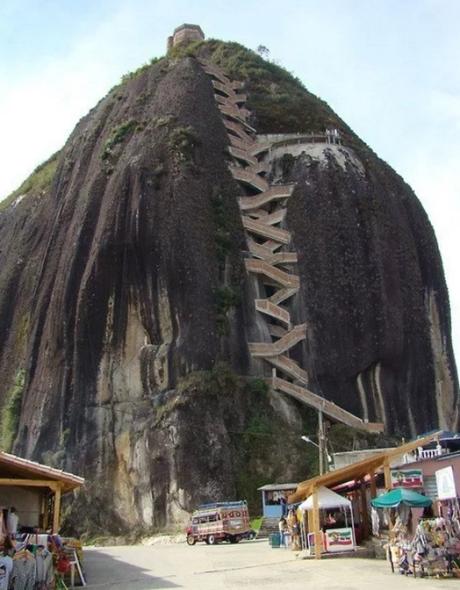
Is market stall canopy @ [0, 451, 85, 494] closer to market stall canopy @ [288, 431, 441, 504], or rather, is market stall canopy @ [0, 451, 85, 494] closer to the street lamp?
market stall canopy @ [288, 431, 441, 504]

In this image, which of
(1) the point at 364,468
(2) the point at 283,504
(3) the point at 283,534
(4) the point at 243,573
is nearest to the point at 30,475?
(4) the point at 243,573

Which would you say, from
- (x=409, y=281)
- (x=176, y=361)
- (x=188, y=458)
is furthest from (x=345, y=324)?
(x=188, y=458)

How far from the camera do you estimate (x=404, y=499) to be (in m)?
19.1

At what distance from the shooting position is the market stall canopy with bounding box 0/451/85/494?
1847 centimetres

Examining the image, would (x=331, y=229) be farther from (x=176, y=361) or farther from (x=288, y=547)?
(x=288, y=547)

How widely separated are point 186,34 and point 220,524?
60062 mm

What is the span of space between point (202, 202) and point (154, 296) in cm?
786

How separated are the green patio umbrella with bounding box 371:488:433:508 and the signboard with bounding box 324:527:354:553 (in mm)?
3148

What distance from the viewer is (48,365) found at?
154ft

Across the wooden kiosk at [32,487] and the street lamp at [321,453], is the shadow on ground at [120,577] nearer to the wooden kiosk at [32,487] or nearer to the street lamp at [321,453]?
the wooden kiosk at [32,487]

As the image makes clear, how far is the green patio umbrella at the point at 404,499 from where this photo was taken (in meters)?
19.2

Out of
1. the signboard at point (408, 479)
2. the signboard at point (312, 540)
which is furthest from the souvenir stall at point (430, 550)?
the signboard at point (312, 540)

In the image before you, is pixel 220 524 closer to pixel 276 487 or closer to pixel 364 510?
pixel 276 487

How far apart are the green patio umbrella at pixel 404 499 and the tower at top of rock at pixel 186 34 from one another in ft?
217
